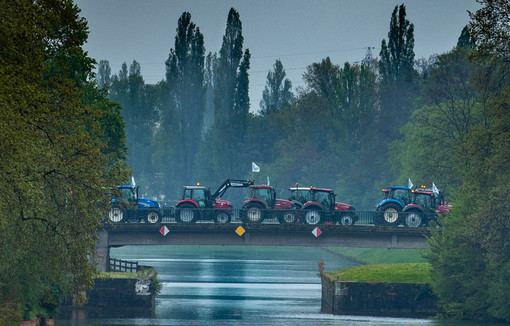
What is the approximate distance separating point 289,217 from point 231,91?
62742 millimetres

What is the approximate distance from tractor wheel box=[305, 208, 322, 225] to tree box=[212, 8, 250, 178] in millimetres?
62338

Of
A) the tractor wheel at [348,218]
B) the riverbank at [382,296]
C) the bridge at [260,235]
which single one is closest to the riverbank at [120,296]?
the bridge at [260,235]

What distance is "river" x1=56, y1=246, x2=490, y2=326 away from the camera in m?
51.5

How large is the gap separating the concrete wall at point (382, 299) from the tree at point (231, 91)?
225ft

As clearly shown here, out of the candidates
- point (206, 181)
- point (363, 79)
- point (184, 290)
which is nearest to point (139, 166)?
point (206, 181)

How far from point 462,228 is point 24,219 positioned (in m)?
26.2

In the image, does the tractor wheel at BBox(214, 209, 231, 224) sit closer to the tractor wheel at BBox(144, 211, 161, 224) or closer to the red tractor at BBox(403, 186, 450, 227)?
the tractor wheel at BBox(144, 211, 161, 224)

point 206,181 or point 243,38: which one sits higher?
point 243,38

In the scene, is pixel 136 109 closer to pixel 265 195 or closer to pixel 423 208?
pixel 265 195

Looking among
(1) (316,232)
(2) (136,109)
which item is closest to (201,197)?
(1) (316,232)

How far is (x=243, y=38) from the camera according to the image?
4852 inches

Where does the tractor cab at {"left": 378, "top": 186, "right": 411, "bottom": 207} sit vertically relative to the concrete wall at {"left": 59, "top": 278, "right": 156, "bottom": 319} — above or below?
above

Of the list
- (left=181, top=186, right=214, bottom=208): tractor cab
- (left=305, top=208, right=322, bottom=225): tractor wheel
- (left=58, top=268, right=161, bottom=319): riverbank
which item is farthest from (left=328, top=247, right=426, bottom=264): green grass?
(left=58, top=268, right=161, bottom=319): riverbank

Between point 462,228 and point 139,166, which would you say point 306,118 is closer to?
point 139,166
